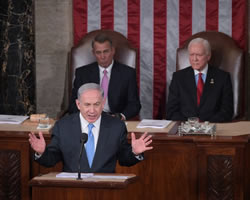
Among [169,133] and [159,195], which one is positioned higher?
[169,133]

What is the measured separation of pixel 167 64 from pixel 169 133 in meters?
2.23

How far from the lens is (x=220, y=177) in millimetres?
4477

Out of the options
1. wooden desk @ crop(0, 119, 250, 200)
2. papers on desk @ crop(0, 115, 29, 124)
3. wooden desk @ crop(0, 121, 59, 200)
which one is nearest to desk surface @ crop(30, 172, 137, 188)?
wooden desk @ crop(0, 119, 250, 200)

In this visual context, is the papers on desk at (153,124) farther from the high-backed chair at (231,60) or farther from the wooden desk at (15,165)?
the high-backed chair at (231,60)

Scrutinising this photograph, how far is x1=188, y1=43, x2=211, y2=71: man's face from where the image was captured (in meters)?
5.80

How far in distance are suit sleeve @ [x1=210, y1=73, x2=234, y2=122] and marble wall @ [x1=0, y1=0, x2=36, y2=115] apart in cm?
226

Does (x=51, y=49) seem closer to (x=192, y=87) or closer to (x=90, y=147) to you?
(x=192, y=87)

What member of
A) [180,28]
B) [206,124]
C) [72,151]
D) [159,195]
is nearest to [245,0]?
[180,28]

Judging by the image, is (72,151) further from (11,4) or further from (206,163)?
(11,4)

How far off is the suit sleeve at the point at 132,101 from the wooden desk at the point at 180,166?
1.08m

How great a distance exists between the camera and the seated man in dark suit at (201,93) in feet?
19.3

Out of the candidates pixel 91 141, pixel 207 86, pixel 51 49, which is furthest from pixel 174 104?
pixel 91 141

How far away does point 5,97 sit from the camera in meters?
6.82

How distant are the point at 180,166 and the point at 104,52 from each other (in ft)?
6.07
